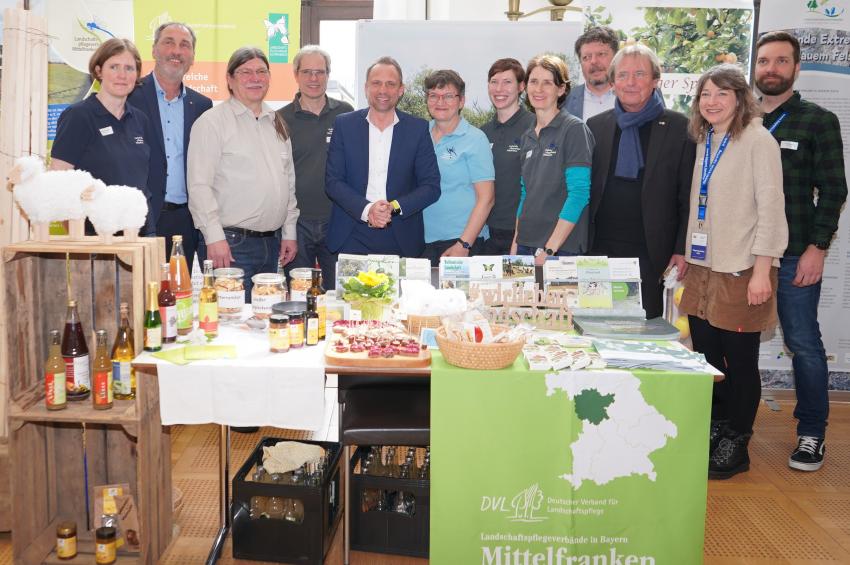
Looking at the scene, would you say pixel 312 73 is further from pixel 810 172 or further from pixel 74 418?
pixel 810 172

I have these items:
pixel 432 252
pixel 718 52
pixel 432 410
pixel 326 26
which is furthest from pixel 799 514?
pixel 326 26

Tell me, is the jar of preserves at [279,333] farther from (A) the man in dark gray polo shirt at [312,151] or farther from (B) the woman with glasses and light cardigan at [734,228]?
(B) the woman with glasses and light cardigan at [734,228]

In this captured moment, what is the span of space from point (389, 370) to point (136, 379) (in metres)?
0.78

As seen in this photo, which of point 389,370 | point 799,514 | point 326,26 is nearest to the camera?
point 389,370

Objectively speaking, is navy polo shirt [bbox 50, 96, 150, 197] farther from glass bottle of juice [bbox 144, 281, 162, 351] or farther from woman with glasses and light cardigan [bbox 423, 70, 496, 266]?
woman with glasses and light cardigan [bbox 423, 70, 496, 266]

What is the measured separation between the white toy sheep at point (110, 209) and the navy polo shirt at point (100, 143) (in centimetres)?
90

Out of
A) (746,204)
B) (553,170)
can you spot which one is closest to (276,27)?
(553,170)

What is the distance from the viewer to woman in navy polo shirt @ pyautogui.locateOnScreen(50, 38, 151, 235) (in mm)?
3006

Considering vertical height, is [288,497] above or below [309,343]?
below

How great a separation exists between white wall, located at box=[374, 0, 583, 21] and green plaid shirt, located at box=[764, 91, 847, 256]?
1.83 meters

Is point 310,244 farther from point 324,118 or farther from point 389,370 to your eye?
point 389,370

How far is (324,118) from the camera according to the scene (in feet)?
12.7

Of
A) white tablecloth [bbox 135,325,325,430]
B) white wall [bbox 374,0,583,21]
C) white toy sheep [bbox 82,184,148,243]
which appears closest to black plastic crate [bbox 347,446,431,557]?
white tablecloth [bbox 135,325,325,430]

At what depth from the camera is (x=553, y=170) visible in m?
3.25
